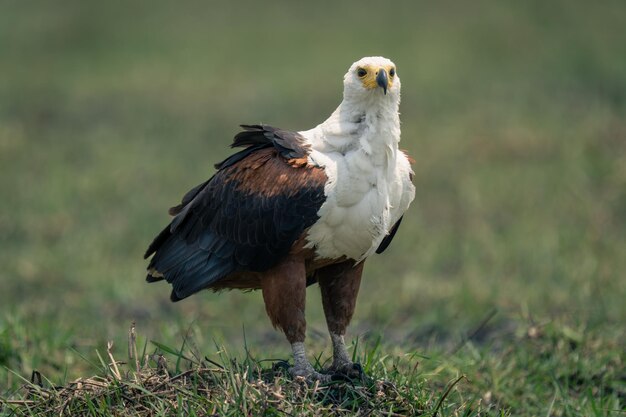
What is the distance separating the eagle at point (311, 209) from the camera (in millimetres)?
4707

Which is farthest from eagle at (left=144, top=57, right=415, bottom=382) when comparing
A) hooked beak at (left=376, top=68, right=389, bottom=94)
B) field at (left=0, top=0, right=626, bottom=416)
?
field at (left=0, top=0, right=626, bottom=416)

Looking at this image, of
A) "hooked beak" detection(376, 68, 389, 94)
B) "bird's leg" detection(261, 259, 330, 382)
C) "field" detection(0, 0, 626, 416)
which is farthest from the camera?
"field" detection(0, 0, 626, 416)

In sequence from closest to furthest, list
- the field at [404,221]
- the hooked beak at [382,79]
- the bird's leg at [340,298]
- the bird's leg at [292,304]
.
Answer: the hooked beak at [382,79] → the bird's leg at [292,304] → the bird's leg at [340,298] → the field at [404,221]

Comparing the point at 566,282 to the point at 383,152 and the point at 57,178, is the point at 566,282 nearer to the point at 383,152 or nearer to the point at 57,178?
the point at 383,152

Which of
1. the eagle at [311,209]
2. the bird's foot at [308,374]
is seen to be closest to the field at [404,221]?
the bird's foot at [308,374]

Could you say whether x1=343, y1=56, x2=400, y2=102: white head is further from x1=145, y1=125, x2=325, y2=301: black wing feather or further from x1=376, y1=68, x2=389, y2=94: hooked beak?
x1=145, y1=125, x2=325, y2=301: black wing feather

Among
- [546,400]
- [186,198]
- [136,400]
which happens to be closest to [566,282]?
[546,400]

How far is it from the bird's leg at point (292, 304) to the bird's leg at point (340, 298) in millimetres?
223

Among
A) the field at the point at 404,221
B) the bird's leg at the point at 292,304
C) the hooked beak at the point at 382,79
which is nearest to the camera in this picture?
the hooked beak at the point at 382,79

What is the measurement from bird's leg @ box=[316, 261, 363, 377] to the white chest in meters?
0.24

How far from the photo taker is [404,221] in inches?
420

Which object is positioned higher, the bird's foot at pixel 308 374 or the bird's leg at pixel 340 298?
the bird's leg at pixel 340 298

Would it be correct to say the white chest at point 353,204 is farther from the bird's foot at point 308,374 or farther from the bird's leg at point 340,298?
A: the bird's foot at point 308,374

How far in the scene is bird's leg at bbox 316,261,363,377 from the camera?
506cm
